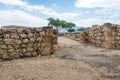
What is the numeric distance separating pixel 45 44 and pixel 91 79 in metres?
3.62

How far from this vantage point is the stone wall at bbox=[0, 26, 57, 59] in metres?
7.97

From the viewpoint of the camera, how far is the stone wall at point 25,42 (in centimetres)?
797

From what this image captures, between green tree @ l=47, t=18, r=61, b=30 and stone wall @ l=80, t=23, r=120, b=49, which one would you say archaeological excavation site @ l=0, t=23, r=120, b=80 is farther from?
green tree @ l=47, t=18, r=61, b=30

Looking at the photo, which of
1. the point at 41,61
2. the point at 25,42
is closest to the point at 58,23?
the point at 25,42

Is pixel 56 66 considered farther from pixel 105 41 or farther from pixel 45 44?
pixel 105 41

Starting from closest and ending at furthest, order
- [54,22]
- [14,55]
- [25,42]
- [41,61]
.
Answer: [41,61] → [14,55] → [25,42] → [54,22]

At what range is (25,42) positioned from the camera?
8.37 meters

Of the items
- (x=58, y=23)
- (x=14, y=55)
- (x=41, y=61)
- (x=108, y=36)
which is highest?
(x=58, y=23)

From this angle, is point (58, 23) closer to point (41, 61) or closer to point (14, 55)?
point (14, 55)

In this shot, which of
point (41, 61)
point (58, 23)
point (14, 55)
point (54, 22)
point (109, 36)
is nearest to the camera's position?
point (41, 61)

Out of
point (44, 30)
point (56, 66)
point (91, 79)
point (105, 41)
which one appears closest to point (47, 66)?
point (56, 66)

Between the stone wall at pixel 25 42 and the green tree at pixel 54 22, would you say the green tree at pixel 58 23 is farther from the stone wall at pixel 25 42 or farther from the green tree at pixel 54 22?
the stone wall at pixel 25 42

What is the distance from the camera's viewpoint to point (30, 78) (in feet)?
17.8

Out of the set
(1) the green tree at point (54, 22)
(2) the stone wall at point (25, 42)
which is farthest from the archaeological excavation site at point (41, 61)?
(1) the green tree at point (54, 22)
